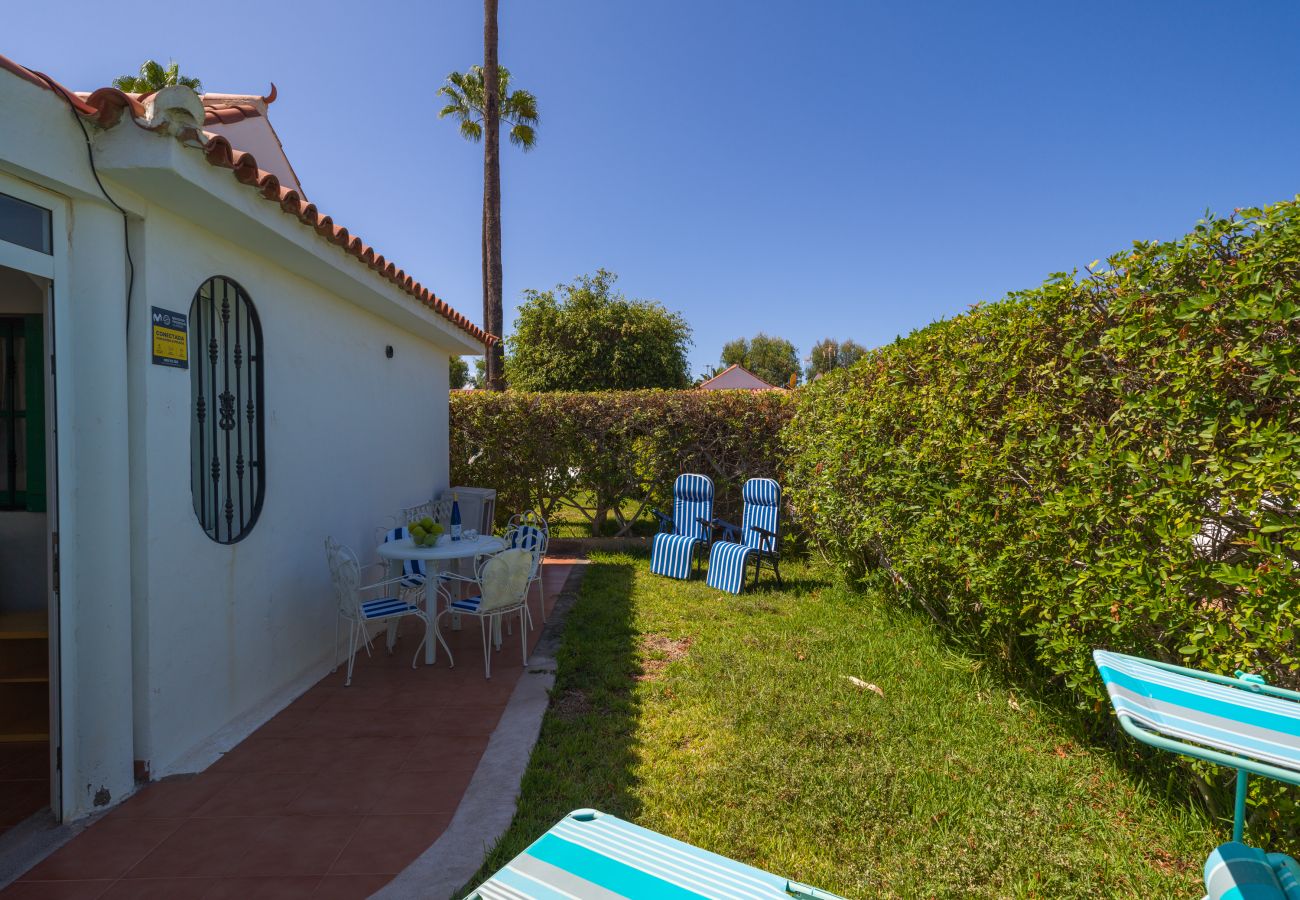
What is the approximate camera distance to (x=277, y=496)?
14.1 ft

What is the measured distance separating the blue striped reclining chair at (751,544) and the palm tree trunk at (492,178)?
23.4 feet

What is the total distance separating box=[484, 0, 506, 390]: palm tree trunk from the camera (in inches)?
523

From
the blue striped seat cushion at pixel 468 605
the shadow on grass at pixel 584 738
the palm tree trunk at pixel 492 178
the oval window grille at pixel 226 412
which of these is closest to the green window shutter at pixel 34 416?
the oval window grille at pixel 226 412

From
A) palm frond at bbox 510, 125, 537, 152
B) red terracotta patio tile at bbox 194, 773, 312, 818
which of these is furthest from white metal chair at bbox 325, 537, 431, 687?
palm frond at bbox 510, 125, 537, 152

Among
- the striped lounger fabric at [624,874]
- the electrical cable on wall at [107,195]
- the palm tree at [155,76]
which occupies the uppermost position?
the palm tree at [155,76]

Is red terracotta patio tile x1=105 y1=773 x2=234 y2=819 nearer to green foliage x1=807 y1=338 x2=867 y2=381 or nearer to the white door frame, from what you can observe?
the white door frame

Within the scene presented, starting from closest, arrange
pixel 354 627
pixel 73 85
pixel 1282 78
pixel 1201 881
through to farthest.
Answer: pixel 1201 881 < pixel 73 85 < pixel 354 627 < pixel 1282 78

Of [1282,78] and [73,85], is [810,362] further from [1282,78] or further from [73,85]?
[73,85]

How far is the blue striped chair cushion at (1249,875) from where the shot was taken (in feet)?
4.30

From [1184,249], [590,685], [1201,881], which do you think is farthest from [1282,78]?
[590,685]

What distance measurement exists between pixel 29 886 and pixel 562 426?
7.85m

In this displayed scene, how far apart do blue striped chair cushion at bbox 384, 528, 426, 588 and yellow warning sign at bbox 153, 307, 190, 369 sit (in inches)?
93.7

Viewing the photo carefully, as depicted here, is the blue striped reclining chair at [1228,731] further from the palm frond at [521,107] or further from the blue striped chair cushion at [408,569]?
the palm frond at [521,107]

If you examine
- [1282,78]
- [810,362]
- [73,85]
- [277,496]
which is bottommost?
[277,496]
